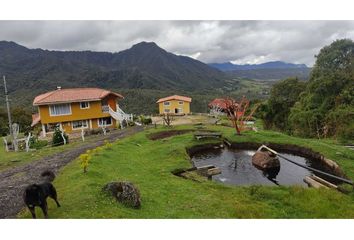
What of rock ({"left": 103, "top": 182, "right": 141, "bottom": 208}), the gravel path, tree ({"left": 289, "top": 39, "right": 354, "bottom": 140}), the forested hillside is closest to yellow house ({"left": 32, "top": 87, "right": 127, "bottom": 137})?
the gravel path

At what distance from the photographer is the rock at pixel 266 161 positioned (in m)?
21.4

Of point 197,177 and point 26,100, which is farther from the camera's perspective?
point 26,100

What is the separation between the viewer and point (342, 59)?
5541 centimetres

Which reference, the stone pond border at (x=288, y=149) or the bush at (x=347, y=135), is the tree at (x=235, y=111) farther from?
the bush at (x=347, y=135)

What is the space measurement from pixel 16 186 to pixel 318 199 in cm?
1445

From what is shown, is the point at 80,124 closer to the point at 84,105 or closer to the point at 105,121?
the point at 84,105

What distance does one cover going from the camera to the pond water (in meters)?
19.2

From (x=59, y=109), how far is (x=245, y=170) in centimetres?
2919

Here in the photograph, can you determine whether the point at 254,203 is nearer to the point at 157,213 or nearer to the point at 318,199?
the point at 318,199

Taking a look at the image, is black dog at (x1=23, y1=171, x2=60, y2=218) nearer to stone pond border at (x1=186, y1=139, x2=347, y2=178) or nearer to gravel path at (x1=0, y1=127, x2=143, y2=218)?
gravel path at (x1=0, y1=127, x2=143, y2=218)

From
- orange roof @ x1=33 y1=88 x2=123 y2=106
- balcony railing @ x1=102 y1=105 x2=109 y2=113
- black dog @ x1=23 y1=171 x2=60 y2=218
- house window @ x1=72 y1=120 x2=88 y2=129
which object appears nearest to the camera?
black dog @ x1=23 y1=171 x2=60 y2=218

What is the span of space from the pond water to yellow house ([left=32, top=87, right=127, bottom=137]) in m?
21.3

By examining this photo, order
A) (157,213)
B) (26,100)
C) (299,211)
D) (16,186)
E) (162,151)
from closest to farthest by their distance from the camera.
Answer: (157,213), (299,211), (16,186), (162,151), (26,100)
